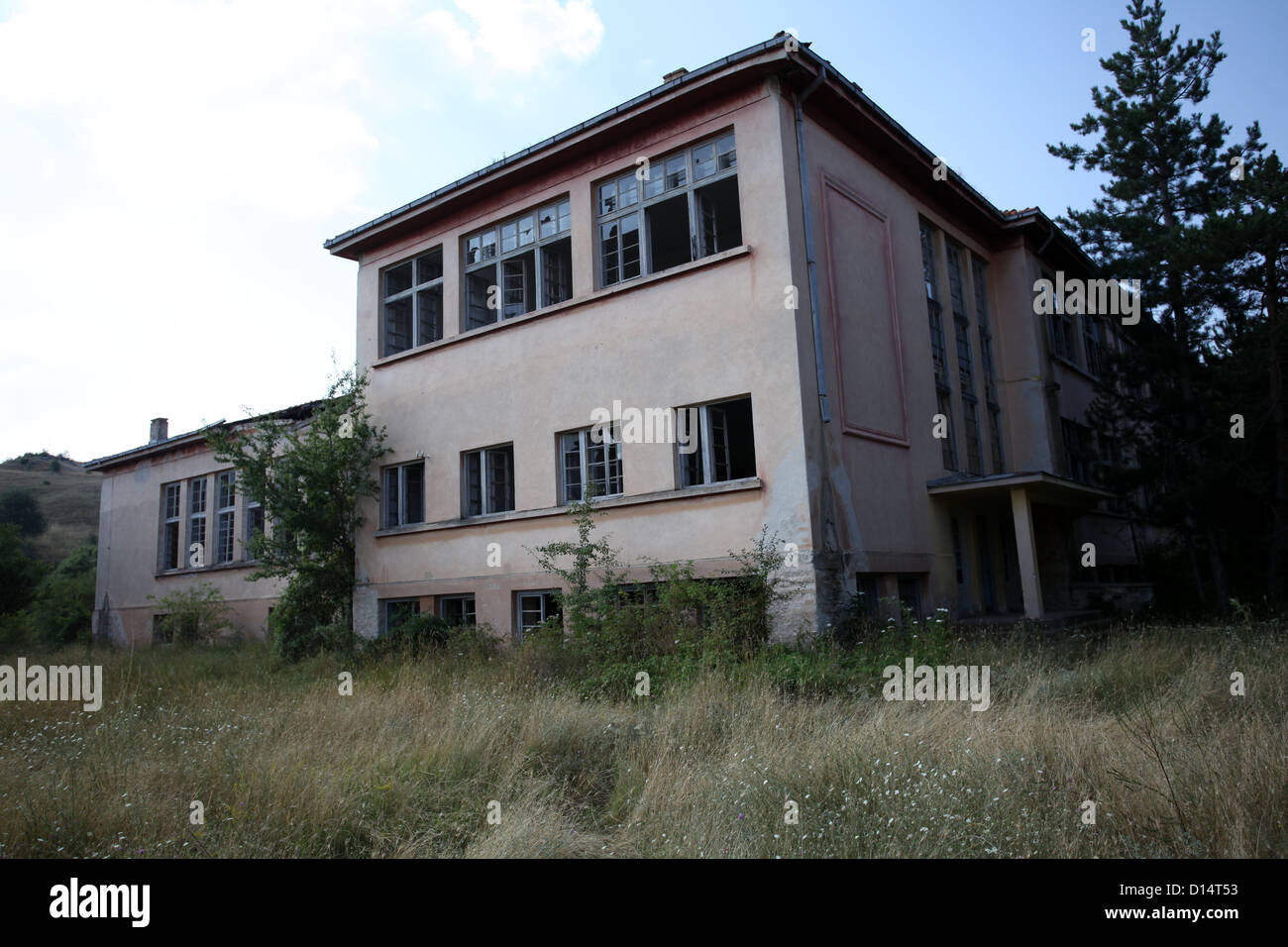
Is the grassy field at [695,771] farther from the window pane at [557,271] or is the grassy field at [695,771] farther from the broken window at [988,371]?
the broken window at [988,371]

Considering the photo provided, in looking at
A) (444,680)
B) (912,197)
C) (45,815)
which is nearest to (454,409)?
(444,680)

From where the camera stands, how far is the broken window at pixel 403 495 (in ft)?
53.8

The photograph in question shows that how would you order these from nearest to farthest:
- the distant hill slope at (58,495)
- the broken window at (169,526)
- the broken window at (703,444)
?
the broken window at (703,444)
the broken window at (169,526)
the distant hill slope at (58,495)

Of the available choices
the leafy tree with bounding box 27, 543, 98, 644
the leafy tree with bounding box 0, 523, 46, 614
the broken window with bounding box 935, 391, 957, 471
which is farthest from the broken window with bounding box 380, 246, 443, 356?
the leafy tree with bounding box 0, 523, 46, 614

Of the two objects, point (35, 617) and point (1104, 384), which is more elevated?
point (1104, 384)

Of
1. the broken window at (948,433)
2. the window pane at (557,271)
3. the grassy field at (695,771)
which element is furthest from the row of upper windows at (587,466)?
the grassy field at (695,771)

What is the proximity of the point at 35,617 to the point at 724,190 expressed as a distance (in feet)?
76.4

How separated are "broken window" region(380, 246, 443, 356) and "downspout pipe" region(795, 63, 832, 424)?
7.51 m

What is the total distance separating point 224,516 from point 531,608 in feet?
42.7

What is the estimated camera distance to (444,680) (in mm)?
10195

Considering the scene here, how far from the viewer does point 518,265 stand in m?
15.7

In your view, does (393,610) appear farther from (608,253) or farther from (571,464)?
(608,253)
